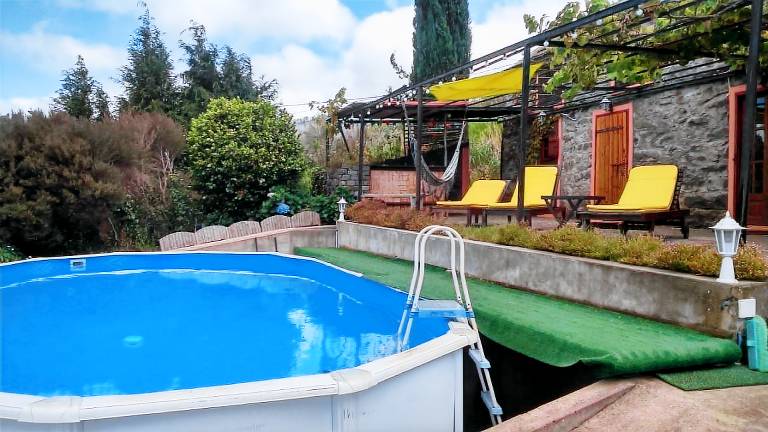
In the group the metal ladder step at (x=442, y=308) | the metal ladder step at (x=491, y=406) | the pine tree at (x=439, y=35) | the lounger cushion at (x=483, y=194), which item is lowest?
the metal ladder step at (x=491, y=406)

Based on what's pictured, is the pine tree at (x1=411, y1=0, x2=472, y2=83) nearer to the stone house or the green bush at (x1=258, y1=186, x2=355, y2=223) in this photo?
the green bush at (x1=258, y1=186, x2=355, y2=223)

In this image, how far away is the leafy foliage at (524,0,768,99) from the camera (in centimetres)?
493

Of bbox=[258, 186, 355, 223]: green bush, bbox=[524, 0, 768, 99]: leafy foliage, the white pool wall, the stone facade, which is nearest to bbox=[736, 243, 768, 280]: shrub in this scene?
the white pool wall

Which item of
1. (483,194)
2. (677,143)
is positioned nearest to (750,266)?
(677,143)

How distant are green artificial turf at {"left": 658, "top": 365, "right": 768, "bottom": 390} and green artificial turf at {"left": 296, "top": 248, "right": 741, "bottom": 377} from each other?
0.05 metres

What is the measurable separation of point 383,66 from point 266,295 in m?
17.8

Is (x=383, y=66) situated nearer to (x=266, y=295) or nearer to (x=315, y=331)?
(x=266, y=295)

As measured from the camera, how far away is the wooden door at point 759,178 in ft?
22.1

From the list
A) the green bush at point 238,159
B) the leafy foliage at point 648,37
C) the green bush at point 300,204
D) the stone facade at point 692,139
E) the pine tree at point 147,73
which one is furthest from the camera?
the pine tree at point 147,73

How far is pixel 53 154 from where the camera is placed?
8961 millimetres

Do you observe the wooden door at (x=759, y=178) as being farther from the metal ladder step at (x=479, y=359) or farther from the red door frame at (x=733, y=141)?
the metal ladder step at (x=479, y=359)

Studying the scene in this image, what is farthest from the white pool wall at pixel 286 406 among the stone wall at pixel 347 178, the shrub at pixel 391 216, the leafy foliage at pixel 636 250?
the stone wall at pixel 347 178

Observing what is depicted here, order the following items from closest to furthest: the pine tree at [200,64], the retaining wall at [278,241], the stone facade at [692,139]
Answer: the stone facade at [692,139] → the retaining wall at [278,241] → the pine tree at [200,64]

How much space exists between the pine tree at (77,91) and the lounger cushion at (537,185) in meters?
14.6
